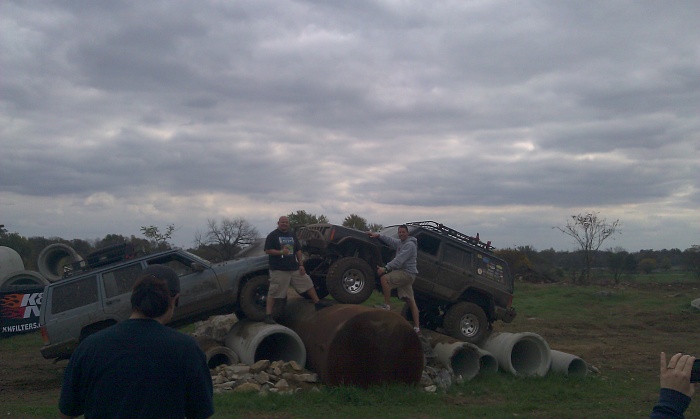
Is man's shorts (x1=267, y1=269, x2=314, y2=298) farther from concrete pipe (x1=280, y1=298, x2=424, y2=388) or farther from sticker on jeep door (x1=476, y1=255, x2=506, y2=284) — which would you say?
sticker on jeep door (x1=476, y1=255, x2=506, y2=284)

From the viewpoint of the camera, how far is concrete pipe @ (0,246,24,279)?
70.5ft

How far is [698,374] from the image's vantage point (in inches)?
93.7

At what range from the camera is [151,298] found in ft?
10.3

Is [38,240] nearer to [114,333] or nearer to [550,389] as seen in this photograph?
[550,389]

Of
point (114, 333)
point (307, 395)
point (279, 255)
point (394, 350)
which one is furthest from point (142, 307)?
point (279, 255)

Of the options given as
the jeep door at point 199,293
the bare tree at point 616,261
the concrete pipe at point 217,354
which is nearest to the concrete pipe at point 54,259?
the jeep door at point 199,293

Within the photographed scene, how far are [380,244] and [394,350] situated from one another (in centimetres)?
289

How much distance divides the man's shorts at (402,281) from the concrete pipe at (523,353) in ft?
6.56

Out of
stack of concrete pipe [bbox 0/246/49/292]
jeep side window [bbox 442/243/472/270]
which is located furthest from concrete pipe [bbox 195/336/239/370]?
stack of concrete pipe [bbox 0/246/49/292]

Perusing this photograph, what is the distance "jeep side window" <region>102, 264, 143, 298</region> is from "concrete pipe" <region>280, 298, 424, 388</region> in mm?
3974

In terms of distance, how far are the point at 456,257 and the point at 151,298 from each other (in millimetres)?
10555

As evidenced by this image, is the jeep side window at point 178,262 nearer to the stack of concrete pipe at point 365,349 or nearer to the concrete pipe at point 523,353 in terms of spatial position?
the stack of concrete pipe at point 365,349

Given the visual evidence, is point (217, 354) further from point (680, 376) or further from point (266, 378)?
point (680, 376)

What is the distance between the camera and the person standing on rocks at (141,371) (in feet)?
9.89
